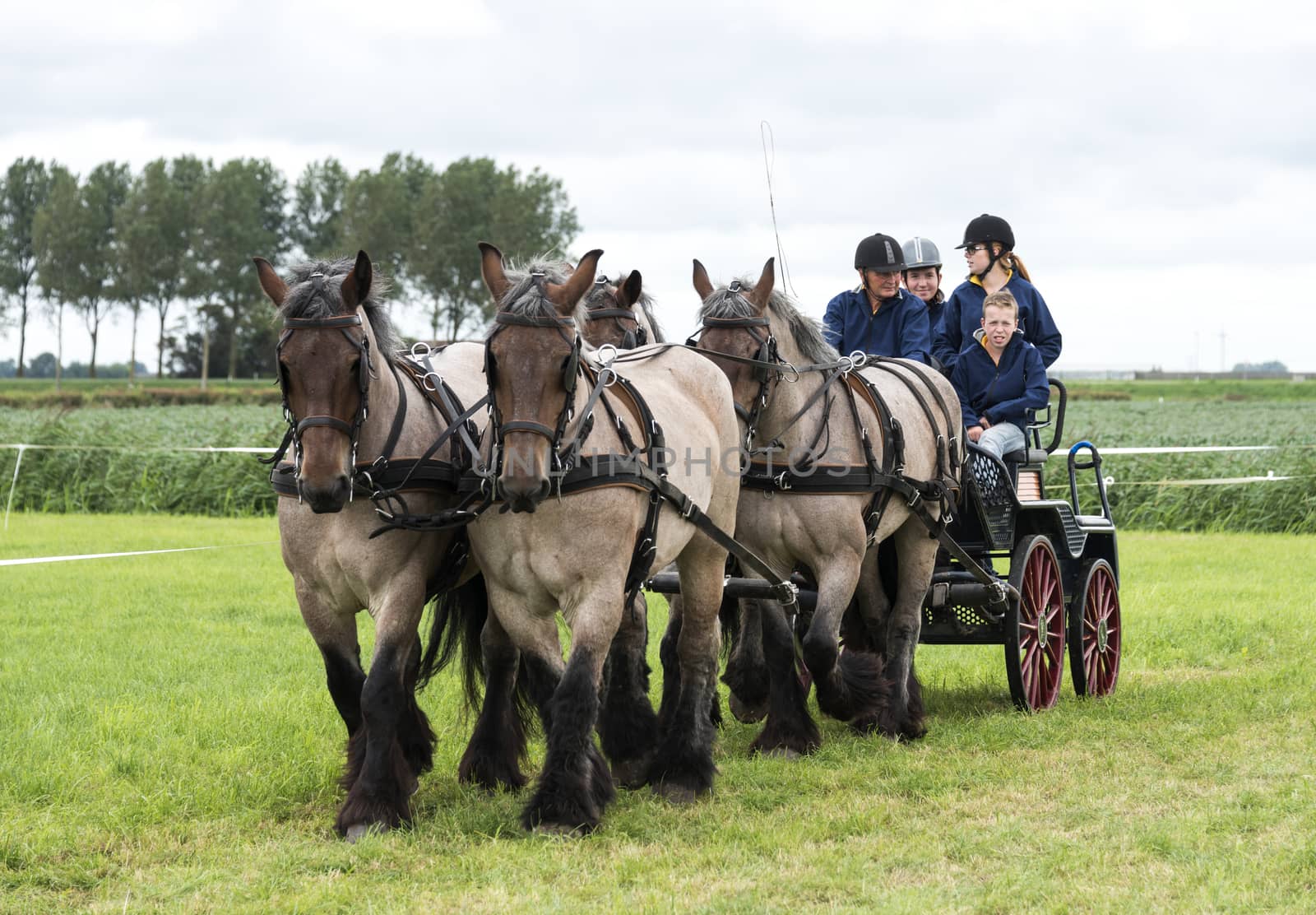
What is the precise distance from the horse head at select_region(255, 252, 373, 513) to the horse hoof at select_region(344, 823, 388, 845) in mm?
1141

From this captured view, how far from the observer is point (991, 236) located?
7.53 m

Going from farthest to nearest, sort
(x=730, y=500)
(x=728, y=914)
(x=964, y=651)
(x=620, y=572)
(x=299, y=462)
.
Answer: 1. (x=964, y=651)
2. (x=730, y=500)
3. (x=620, y=572)
4. (x=299, y=462)
5. (x=728, y=914)

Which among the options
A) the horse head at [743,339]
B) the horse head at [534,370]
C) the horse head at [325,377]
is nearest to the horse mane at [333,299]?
the horse head at [325,377]

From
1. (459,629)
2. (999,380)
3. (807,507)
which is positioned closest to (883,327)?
(999,380)

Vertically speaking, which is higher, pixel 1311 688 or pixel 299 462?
pixel 299 462

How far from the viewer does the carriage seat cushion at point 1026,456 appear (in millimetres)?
7082

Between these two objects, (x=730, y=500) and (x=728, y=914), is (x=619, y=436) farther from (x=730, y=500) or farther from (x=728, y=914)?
(x=728, y=914)

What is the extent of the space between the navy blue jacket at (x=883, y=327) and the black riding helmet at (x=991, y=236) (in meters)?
0.46

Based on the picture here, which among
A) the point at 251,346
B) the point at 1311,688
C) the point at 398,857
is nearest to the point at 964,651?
the point at 1311,688

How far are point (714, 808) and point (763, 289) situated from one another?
7.52ft

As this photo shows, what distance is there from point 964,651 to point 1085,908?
209 inches

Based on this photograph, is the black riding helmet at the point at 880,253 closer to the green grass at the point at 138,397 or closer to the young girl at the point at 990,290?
the young girl at the point at 990,290

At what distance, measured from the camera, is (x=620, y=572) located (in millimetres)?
4559

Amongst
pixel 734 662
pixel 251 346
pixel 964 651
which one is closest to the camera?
pixel 734 662
